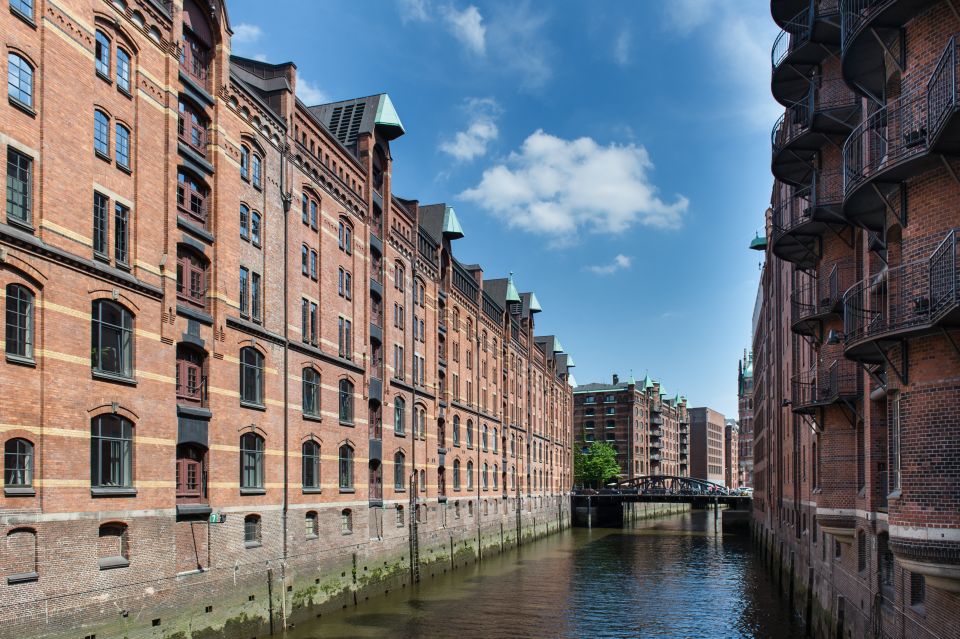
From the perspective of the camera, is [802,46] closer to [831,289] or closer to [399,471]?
[831,289]

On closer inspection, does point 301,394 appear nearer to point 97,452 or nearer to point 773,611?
point 97,452

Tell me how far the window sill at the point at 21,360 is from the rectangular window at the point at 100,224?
359 cm

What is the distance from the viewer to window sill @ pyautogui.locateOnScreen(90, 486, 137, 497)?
2091 cm

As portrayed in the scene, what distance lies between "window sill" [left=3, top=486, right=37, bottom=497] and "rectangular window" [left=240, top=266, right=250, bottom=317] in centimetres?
1105

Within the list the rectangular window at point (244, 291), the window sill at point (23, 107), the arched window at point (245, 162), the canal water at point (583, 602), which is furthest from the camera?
the canal water at point (583, 602)

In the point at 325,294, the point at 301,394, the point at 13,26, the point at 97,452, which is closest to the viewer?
the point at 13,26

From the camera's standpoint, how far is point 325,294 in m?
35.5

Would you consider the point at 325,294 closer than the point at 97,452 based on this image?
No

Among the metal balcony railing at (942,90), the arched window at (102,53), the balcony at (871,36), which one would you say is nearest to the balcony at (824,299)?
the balcony at (871,36)

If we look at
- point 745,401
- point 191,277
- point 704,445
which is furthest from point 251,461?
point 704,445

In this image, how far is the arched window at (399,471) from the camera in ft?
139

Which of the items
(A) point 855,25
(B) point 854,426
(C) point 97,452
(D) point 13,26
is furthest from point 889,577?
(D) point 13,26

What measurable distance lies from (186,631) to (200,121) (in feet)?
52.4

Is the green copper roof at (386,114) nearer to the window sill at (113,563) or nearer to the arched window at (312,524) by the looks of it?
the arched window at (312,524)
